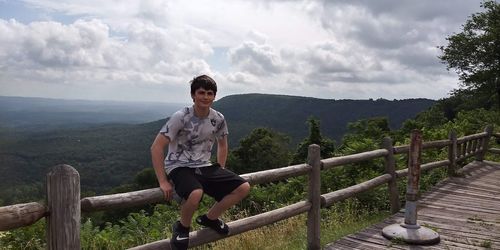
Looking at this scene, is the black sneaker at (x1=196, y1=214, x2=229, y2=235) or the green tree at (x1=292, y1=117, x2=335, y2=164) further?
the green tree at (x1=292, y1=117, x2=335, y2=164)

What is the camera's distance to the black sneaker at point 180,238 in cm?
374

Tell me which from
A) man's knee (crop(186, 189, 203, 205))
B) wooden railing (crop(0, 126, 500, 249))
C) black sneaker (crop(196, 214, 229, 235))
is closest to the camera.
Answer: wooden railing (crop(0, 126, 500, 249))

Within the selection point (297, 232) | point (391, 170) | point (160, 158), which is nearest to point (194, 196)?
point (160, 158)

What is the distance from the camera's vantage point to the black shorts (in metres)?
3.59

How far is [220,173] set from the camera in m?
3.88

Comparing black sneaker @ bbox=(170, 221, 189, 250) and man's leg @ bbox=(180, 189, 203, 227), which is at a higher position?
man's leg @ bbox=(180, 189, 203, 227)

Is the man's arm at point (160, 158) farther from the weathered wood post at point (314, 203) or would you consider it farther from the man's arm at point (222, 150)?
the weathered wood post at point (314, 203)

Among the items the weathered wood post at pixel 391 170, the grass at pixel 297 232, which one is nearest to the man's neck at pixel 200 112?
the grass at pixel 297 232

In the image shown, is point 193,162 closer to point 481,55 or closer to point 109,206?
point 109,206

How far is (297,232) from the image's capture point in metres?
6.77

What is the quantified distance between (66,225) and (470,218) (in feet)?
20.5

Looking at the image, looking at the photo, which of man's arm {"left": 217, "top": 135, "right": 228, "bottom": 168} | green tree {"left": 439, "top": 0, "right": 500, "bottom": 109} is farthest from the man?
green tree {"left": 439, "top": 0, "right": 500, "bottom": 109}

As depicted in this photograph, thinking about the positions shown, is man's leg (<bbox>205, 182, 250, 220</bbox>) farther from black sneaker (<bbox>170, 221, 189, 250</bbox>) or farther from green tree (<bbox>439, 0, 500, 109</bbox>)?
green tree (<bbox>439, 0, 500, 109</bbox>)

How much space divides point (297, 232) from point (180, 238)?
3353mm
